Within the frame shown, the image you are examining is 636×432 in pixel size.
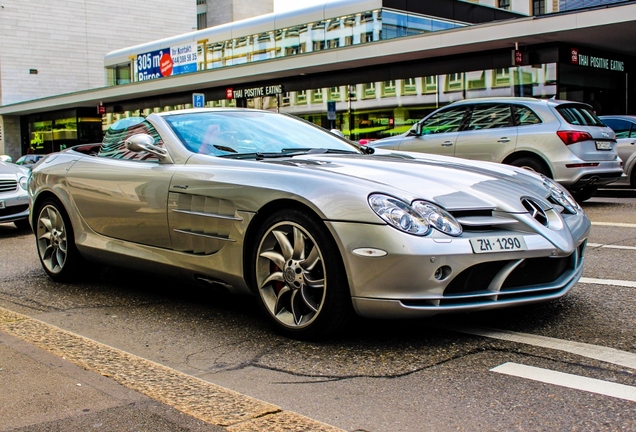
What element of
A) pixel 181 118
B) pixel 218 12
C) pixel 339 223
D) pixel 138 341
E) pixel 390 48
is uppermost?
pixel 218 12

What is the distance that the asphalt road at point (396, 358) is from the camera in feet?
10.00

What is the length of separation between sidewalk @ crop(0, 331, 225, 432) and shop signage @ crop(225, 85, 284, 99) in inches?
1104

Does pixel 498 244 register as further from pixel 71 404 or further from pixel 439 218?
pixel 71 404

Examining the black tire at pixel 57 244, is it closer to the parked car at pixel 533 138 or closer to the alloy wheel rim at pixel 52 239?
the alloy wheel rim at pixel 52 239

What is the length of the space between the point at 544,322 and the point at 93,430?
2.62m

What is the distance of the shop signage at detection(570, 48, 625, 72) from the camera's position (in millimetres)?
21703

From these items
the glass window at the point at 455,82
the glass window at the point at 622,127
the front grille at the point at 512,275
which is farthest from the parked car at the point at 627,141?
the front grille at the point at 512,275

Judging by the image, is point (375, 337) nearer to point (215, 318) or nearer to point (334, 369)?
point (334, 369)

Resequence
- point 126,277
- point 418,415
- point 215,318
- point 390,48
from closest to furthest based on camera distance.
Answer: point 418,415 → point 215,318 → point 126,277 → point 390,48

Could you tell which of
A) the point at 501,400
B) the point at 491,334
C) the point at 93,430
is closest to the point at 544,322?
the point at 491,334

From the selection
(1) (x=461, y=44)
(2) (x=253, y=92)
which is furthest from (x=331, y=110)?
(1) (x=461, y=44)

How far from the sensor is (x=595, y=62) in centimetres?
2284

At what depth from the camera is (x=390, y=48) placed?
950 inches

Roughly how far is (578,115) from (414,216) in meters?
8.30
